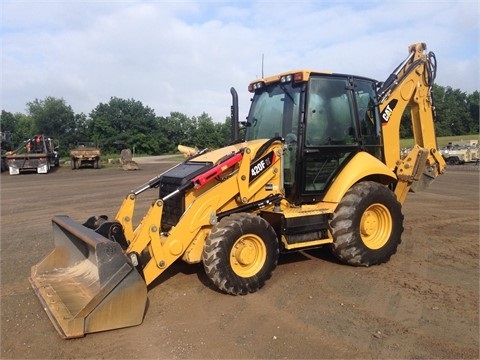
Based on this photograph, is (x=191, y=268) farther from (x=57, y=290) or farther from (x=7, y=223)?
(x=7, y=223)

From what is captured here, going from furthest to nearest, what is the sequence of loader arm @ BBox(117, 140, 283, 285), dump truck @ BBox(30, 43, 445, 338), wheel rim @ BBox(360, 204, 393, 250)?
wheel rim @ BBox(360, 204, 393, 250) → loader arm @ BBox(117, 140, 283, 285) → dump truck @ BBox(30, 43, 445, 338)

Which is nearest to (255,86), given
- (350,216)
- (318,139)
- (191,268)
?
(318,139)

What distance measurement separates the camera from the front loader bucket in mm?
3877

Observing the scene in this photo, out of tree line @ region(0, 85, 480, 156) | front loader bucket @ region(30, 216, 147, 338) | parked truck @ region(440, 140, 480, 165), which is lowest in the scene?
front loader bucket @ region(30, 216, 147, 338)

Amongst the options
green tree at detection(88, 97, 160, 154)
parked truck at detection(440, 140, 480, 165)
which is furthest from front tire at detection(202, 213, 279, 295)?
green tree at detection(88, 97, 160, 154)

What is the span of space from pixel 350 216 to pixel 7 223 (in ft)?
25.0

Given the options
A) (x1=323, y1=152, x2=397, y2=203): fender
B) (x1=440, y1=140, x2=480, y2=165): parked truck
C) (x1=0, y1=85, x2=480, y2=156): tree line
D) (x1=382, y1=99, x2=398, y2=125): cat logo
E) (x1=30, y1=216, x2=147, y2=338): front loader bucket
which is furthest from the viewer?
(x1=0, y1=85, x2=480, y2=156): tree line

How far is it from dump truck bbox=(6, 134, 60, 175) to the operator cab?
22.8 metres

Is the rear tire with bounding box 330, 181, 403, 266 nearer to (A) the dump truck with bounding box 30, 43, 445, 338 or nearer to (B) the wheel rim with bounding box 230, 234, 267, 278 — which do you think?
(A) the dump truck with bounding box 30, 43, 445, 338

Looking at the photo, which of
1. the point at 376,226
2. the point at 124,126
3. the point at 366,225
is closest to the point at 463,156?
the point at 376,226

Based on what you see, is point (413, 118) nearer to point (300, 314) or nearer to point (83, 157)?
point (300, 314)

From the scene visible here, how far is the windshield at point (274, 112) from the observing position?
19.0 ft

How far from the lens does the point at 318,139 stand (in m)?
5.77

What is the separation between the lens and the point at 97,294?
3885 mm
